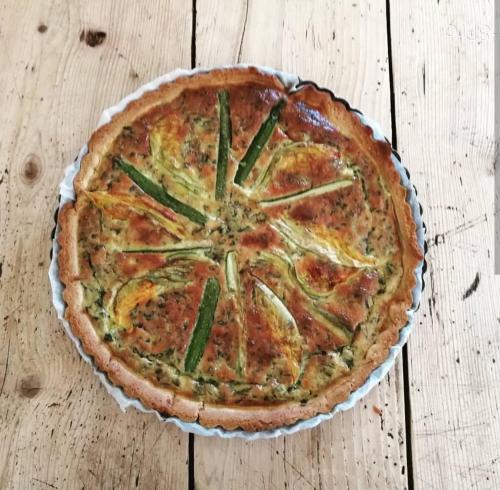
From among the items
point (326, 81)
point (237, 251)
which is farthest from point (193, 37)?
point (237, 251)

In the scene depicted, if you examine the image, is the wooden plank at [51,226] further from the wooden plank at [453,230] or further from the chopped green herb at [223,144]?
the wooden plank at [453,230]

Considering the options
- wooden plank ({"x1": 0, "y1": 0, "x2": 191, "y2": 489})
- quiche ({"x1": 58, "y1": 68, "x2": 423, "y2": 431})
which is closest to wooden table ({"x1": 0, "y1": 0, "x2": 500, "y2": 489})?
wooden plank ({"x1": 0, "y1": 0, "x2": 191, "y2": 489})

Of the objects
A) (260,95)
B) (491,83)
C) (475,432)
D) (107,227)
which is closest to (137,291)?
(107,227)

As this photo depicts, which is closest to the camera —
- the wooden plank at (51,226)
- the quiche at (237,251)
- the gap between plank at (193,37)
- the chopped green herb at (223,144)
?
the quiche at (237,251)

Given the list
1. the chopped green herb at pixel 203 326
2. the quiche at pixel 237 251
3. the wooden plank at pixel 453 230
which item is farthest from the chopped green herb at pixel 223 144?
the wooden plank at pixel 453 230

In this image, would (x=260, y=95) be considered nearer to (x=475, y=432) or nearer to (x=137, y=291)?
(x=137, y=291)

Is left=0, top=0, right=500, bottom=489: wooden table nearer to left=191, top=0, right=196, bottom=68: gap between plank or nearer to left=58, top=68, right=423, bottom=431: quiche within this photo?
left=191, top=0, right=196, bottom=68: gap between plank
